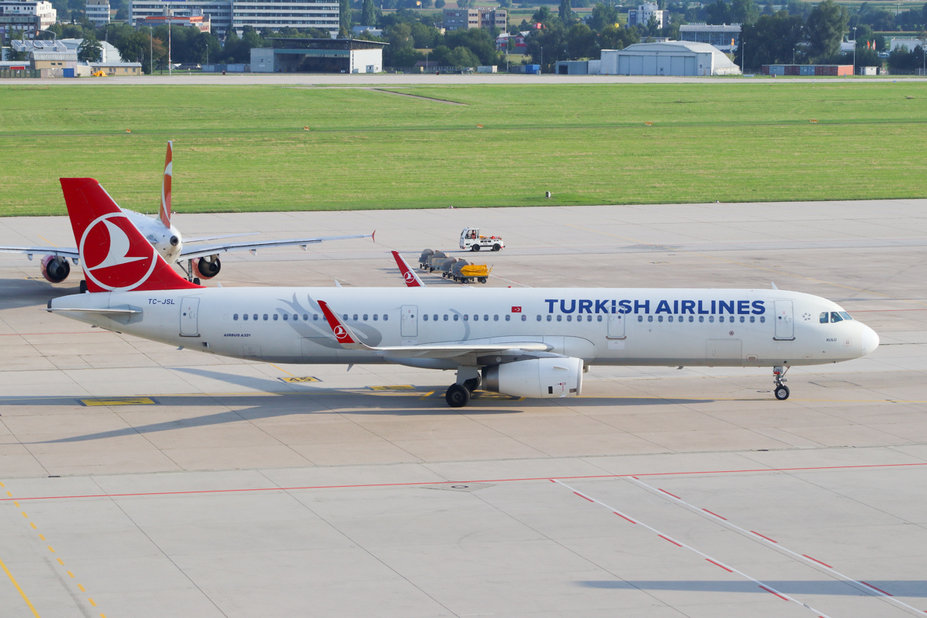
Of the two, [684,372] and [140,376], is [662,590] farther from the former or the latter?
[140,376]

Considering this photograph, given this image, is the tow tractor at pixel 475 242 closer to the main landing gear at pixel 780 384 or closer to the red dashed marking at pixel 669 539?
the main landing gear at pixel 780 384

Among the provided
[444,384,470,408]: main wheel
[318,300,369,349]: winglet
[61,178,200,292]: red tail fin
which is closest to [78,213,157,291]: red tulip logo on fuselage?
[61,178,200,292]: red tail fin

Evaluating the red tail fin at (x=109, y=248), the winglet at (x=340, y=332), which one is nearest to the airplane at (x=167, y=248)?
the red tail fin at (x=109, y=248)

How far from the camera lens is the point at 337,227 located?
91.1 metres

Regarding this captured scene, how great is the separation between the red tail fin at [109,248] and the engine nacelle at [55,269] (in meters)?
21.1

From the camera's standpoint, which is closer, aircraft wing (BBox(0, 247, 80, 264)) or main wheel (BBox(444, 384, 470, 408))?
main wheel (BBox(444, 384, 470, 408))

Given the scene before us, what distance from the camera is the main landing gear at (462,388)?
4447 centimetres

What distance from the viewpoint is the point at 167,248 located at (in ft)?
201

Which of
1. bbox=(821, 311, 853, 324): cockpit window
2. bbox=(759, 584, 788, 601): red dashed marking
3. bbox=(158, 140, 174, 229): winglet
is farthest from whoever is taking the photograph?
bbox=(158, 140, 174, 229): winglet

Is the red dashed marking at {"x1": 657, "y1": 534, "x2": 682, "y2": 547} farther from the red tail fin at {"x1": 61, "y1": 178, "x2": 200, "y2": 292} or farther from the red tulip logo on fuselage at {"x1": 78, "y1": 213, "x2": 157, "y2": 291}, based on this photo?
the red tulip logo on fuselage at {"x1": 78, "y1": 213, "x2": 157, "y2": 291}

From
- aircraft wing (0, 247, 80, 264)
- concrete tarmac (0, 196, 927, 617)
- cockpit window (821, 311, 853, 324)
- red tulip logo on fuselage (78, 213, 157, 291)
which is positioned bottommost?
concrete tarmac (0, 196, 927, 617)

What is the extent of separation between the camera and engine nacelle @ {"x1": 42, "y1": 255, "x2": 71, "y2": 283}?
66.4m

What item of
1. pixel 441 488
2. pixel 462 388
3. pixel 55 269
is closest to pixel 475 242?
pixel 55 269

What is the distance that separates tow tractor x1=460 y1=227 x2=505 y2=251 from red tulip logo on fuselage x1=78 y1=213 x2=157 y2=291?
3606cm
